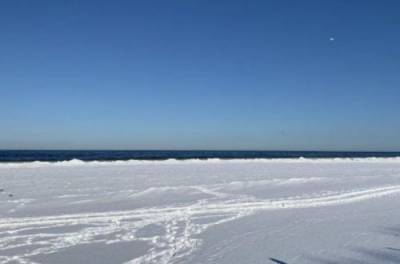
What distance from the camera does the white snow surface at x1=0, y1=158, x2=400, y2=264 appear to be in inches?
345

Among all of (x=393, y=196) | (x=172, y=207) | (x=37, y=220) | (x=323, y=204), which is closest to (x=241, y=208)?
(x=172, y=207)

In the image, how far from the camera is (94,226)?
37.6 ft

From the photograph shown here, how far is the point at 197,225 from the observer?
11641 millimetres

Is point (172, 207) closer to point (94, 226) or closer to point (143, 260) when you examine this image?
point (94, 226)

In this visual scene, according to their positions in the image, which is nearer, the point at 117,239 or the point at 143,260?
the point at 143,260

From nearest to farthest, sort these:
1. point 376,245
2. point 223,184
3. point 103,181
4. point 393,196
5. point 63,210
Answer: point 376,245, point 63,210, point 393,196, point 223,184, point 103,181

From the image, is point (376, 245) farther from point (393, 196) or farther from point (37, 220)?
point (393, 196)

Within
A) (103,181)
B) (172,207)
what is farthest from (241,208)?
(103,181)

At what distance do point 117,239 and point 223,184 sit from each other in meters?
12.4

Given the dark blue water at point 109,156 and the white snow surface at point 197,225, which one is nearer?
the white snow surface at point 197,225

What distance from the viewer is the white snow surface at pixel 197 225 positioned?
28.7ft

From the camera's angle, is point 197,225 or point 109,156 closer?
point 197,225

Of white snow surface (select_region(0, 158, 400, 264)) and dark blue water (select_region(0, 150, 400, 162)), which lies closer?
white snow surface (select_region(0, 158, 400, 264))

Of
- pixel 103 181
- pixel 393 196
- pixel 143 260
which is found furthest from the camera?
pixel 103 181
